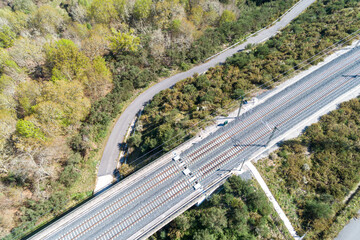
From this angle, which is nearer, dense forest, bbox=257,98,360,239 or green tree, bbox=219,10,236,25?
dense forest, bbox=257,98,360,239

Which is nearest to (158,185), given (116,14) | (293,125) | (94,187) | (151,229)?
(151,229)

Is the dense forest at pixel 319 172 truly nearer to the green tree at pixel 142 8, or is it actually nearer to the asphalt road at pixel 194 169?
the asphalt road at pixel 194 169

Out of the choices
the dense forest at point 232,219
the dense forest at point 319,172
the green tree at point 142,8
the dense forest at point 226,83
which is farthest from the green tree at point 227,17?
the dense forest at point 232,219

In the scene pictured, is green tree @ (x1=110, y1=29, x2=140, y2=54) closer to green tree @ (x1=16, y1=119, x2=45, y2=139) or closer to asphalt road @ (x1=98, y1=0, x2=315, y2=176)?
asphalt road @ (x1=98, y1=0, x2=315, y2=176)

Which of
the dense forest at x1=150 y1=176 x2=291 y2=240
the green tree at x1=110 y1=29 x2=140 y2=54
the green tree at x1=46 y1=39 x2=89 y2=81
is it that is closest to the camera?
the dense forest at x1=150 y1=176 x2=291 y2=240

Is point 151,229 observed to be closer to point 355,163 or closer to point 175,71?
point 355,163

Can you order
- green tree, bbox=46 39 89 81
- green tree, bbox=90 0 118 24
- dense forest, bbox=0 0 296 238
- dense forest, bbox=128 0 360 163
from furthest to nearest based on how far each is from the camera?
green tree, bbox=90 0 118 24 < green tree, bbox=46 39 89 81 < dense forest, bbox=128 0 360 163 < dense forest, bbox=0 0 296 238

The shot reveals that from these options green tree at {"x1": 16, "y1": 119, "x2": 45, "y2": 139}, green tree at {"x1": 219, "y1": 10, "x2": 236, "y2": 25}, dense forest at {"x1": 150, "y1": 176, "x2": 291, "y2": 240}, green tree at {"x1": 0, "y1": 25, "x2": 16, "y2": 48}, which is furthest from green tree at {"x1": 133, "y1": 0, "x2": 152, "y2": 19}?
dense forest at {"x1": 150, "y1": 176, "x2": 291, "y2": 240}
